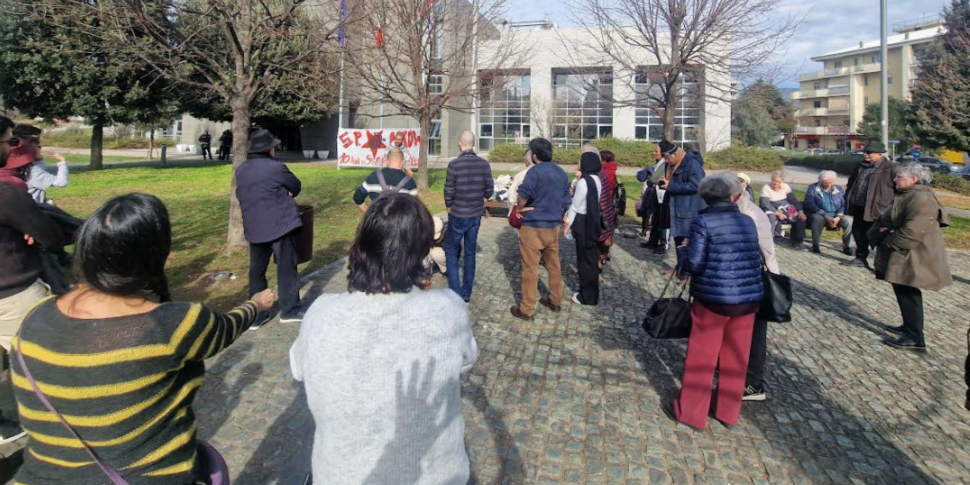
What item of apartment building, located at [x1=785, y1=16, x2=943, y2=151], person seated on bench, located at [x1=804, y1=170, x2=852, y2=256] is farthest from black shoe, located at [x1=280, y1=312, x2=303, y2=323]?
apartment building, located at [x1=785, y1=16, x2=943, y2=151]

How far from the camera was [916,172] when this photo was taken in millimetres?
5266

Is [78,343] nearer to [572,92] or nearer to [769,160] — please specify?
[769,160]

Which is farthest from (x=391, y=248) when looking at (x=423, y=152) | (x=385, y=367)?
(x=423, y=152)

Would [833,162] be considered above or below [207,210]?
above

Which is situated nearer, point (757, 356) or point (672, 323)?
point (672, 323)

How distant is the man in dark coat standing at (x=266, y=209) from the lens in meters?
5.14

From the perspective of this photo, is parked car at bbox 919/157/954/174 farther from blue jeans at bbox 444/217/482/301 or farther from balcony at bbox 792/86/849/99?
balcony at bbox 792/86/849/99

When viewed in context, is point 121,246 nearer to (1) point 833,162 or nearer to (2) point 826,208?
(2) point 826,208

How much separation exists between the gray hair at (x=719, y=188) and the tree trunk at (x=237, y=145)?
20.9ft

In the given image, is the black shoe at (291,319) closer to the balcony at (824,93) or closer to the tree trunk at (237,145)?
the tree trunk at (237,145)

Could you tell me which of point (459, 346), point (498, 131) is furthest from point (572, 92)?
point (459, 346)

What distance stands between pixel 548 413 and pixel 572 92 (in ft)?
108

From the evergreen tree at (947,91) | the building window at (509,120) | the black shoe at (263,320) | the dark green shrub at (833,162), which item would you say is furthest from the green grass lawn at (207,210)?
the dark green shrub at (833,162)

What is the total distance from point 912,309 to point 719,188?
3.14m
